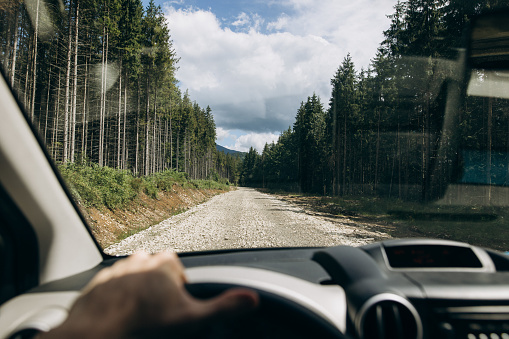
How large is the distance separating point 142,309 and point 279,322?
710mm

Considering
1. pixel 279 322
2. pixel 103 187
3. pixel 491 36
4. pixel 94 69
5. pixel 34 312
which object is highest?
pixel 94 69

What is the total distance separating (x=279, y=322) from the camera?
1327mm

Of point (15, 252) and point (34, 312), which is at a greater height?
point (15, 252)

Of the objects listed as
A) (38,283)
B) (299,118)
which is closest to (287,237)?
(38,283)

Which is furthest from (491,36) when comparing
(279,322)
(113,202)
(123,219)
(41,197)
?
(113,202)

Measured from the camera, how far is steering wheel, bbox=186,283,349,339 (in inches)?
50.4

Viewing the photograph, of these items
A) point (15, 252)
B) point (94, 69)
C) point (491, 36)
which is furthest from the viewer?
point (94, 69)

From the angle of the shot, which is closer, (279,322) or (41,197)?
(279,322)

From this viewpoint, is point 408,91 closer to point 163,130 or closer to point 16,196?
point 16,196

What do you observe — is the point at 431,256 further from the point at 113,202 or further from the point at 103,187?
the point at 103,187

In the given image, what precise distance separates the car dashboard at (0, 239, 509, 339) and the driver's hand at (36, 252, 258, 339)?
0.34m

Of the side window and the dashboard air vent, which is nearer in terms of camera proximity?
the dashboard air vent

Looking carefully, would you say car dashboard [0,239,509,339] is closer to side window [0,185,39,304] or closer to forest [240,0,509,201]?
side window [0,185,39,304]

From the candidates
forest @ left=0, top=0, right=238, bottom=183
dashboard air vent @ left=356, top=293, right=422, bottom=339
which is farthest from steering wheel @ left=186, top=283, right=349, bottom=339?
forest @ left=0, top=0, right=238, bottom=183
